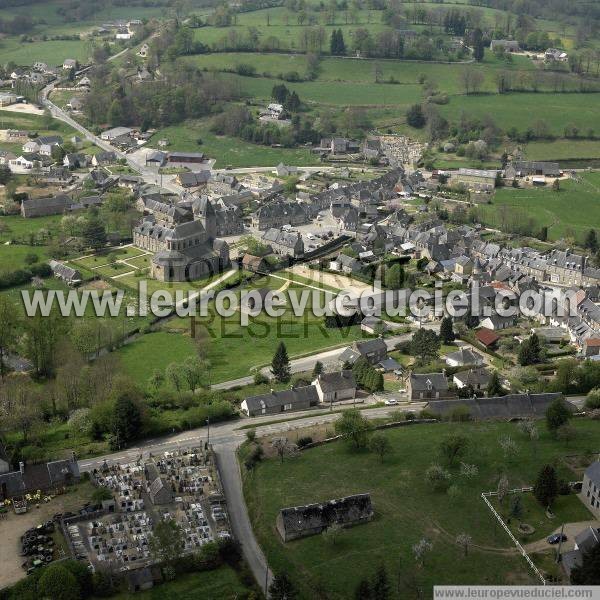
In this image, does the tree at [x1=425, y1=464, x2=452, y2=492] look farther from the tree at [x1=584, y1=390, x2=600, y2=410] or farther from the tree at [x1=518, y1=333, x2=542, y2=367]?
the tree at [x1=518, y1=333, x2=542, y2=367]

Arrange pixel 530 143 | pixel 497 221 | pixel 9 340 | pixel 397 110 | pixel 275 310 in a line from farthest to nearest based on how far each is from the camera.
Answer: pixel 397 110
pixel 530 143
pixel 497 221
pixel 275 310
pixel 9 340

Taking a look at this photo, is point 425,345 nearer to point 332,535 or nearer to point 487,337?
point 487,337

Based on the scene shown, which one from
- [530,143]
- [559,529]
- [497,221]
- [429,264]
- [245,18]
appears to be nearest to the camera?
[559,529]

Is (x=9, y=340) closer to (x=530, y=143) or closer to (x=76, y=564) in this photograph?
(x=76, y=564)

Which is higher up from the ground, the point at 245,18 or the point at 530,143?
the point at 245,18

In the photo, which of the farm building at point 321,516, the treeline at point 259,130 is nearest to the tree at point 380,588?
the farm building at point 321,516

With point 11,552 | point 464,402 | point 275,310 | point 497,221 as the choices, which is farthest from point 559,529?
point 497,221

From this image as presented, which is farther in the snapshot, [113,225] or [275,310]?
[113,225]

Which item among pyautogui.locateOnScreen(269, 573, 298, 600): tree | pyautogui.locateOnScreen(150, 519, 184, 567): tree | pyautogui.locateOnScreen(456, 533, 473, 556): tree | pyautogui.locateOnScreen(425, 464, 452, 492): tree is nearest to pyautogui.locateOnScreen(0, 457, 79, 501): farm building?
pyautogui.locateOnScreen(150, 519, 184, 567): tree
